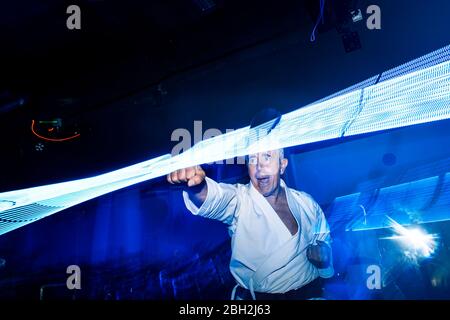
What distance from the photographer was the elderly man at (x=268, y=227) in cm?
193

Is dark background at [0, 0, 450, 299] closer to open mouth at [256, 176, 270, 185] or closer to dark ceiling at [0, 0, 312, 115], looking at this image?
dark ceiling at [0, 0, 312, 115]

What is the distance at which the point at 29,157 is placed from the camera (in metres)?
3.24

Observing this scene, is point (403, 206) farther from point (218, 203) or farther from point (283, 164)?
point (218, 203)

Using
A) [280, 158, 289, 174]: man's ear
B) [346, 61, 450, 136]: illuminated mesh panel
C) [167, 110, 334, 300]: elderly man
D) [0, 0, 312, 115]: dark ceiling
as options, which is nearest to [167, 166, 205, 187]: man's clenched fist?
[167, 110, 334, 300]: elderly man

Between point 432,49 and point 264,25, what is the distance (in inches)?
48.1

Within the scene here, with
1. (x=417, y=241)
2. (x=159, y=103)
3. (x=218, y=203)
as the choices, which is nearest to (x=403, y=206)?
(x=417, y=241)

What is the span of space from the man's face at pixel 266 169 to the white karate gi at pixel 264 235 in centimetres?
5

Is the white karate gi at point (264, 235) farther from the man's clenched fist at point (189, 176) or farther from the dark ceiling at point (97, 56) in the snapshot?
the dark ceiling at point (97, 56)

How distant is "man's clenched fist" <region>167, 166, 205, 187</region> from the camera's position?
1901mm

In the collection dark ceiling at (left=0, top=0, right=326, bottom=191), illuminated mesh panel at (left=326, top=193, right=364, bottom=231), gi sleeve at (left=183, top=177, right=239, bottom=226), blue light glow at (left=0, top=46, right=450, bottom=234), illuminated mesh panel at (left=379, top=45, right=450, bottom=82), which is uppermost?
dark ceiling at (left=0, top=0, right=326, bottom=191)

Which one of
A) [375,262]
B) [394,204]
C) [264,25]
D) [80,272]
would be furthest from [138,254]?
[264,25]

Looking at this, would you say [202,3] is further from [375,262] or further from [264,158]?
[375,262]

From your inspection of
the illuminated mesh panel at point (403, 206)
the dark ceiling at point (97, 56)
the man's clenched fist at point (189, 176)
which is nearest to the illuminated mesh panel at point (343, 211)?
the illuminated mesh panel at point (403, 206)

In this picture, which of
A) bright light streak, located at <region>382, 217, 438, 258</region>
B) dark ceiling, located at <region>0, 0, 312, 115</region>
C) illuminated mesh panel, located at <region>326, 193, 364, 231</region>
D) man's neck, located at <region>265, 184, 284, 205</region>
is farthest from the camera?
dark ceiling, located at <region>0, 0, 312, 115</region>
